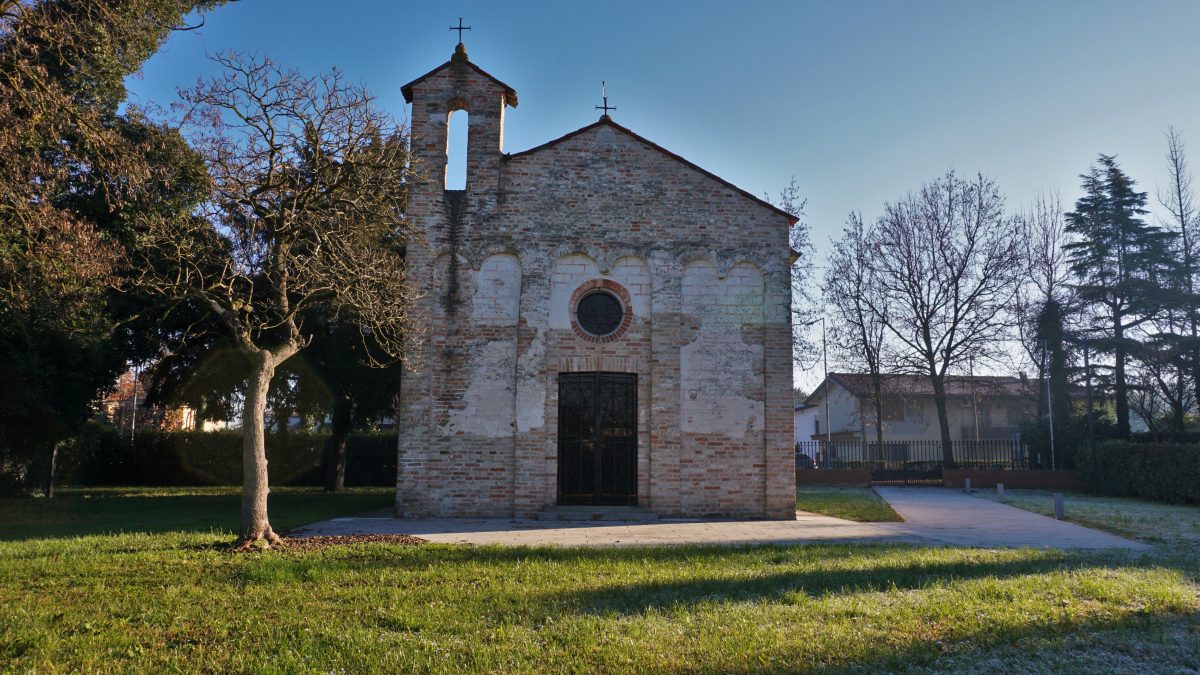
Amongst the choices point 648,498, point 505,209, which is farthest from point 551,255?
point 648,498

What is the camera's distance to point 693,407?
1327cm

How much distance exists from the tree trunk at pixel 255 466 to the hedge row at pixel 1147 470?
20.1m

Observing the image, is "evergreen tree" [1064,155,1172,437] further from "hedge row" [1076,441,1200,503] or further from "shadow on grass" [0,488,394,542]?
"shadow on grass" [0,488,394,542]

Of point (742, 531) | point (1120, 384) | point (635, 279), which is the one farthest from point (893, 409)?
point (742, 531)

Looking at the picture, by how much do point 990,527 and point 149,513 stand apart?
14836mm

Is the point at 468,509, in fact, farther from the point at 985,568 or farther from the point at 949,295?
the point at 949,295

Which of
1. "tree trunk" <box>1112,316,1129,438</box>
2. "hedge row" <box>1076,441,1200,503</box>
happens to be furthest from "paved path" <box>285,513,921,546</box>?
"tree trunk" <box>1112,316,1129,438</box>

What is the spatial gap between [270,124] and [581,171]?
6114 millimetres

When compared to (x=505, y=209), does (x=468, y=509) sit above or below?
below

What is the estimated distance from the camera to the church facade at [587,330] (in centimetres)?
1298

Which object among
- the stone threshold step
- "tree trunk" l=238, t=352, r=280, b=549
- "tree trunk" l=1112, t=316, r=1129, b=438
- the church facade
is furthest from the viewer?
"tree trunk" l=1112, t=316, r=1129, b=438

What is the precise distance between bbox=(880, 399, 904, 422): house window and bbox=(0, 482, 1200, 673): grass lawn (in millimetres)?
23843

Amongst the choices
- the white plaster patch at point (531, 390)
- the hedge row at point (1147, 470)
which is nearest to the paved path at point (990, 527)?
the hedge row at point (1147, 470)

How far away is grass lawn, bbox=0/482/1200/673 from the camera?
4527 millimetres
